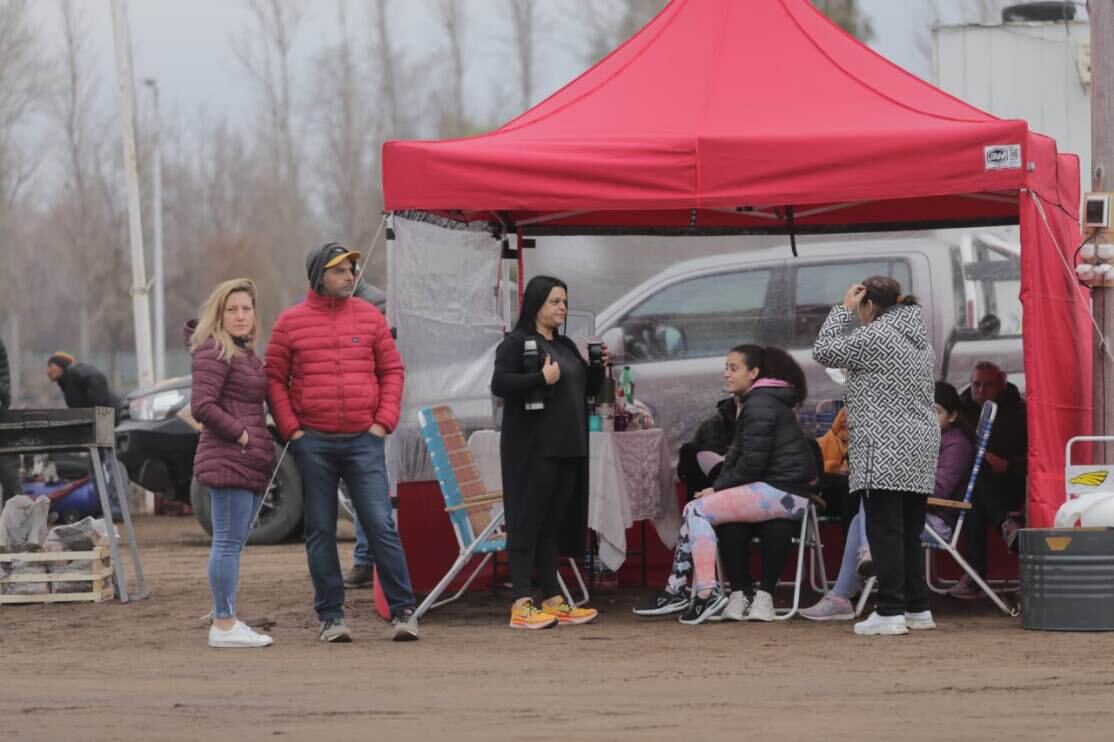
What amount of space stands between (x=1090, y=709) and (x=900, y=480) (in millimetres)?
1837

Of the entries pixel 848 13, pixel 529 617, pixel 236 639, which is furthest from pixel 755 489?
pixel 848 13

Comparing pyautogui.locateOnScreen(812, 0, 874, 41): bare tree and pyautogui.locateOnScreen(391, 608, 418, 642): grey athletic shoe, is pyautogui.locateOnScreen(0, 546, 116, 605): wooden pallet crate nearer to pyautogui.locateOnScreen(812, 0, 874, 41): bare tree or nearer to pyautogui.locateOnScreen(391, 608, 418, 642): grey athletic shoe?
pyautogui.locateOnScreen(391, 608, 418, 642): grey athletic shoe

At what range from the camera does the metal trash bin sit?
777 centimetres

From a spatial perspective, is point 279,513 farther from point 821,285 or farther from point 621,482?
point 621,482

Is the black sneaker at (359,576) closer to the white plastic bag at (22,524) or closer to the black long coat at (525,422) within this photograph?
the white plastic bag at (22,524)

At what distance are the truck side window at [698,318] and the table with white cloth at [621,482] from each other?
40.4 inches

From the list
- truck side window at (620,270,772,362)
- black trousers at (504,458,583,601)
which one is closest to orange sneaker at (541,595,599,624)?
black trousers at (504,458,583,601)

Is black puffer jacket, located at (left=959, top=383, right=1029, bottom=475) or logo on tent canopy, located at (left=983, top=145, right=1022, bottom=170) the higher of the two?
logo on tent canopy, located at (left=983, top=145, right=1022, bottom=170)

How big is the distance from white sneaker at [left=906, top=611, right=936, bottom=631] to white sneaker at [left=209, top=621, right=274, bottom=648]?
2.81 meters

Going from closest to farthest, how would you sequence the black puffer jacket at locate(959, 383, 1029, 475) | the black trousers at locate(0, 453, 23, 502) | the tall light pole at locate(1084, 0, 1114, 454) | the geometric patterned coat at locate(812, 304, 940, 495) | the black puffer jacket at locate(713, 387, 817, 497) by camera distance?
the geometric patterned coat at locate(812, 304, 940, 495), the black puffer jacket at locate(713, 387, 817, 497), the tall light pole at locate(1084, 0, 1114, 454), the black puffer jacket at locate(959, 383, 1029, 475), the black trousers at locate(0, 453, 23, 502)

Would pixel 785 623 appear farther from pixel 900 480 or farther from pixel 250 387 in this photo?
pixel 250 387

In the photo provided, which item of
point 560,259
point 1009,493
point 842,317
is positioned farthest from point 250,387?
point 1009,493

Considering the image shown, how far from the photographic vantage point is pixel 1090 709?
5992 mm

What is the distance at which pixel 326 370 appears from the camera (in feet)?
25.4
